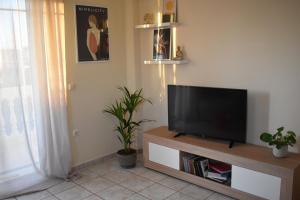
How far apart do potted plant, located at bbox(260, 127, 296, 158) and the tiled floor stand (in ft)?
2.34

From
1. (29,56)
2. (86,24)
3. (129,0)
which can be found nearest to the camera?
(29,56)

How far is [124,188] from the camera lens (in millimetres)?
3270

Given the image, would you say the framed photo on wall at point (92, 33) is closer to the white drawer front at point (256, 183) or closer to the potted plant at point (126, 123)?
the potted plant at point (126, 123)

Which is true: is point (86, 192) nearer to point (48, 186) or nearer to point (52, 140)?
point (48, 186)

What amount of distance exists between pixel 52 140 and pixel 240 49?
7.69 ft

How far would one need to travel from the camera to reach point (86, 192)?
319 cm

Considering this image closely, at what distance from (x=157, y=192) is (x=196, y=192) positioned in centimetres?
42

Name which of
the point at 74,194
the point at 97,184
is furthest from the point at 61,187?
the point at 97,184

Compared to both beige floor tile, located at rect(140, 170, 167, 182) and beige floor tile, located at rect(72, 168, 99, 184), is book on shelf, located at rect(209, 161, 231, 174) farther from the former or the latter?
beige floor tile, located at rect(72, 168, 99, 184)

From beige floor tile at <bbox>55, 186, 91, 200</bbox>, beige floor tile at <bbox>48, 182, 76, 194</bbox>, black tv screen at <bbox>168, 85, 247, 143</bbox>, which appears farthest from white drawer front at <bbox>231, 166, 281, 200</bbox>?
beige floor tile at <bbox>48, 182, 76, 194</bbox>

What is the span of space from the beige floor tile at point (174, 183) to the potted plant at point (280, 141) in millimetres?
1074

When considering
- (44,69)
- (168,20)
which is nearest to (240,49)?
(168,20)

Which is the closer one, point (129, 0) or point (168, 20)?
point (168, 20)

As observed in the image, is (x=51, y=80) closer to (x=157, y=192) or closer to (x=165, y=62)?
(x=165, y=62)
